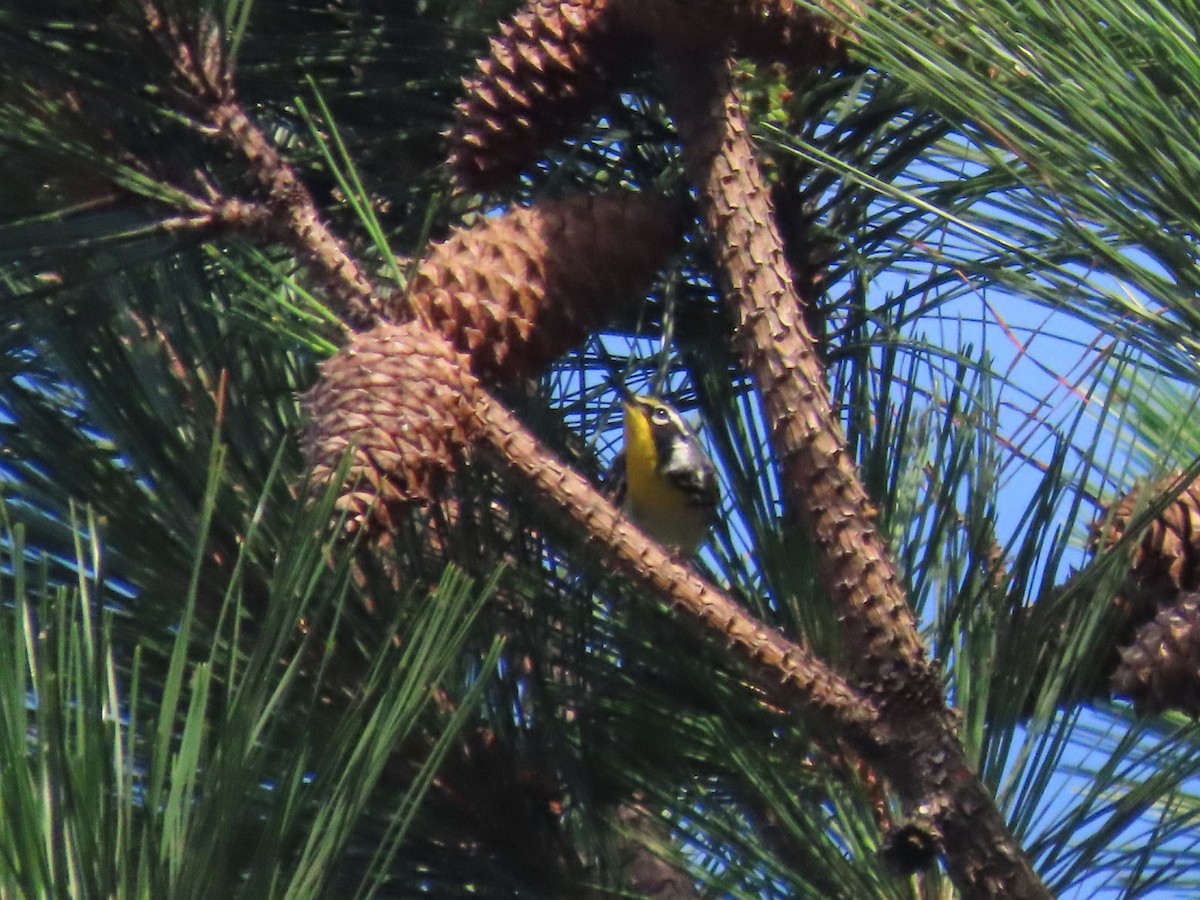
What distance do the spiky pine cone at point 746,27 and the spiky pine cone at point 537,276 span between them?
16 centimetres

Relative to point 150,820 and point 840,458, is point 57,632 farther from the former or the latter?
point 840,458

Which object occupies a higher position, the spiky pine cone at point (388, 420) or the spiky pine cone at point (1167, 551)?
the spiky pine cone at point (1167, 551)

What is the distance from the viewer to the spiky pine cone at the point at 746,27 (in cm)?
132

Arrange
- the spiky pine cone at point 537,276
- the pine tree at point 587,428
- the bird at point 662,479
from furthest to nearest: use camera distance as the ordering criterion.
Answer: the bird at point 662,479
the spiky pine cone at point 537,276
the pine tree at point 587,428

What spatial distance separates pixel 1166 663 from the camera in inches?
48.4

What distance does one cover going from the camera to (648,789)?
5.01ft

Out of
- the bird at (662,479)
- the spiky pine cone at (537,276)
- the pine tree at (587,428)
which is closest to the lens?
the pine tree at (587,428)

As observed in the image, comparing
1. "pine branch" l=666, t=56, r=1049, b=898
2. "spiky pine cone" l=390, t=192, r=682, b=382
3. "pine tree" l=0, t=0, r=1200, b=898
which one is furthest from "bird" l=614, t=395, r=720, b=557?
"pine branch" l=666, t=56, r=1049, b=898

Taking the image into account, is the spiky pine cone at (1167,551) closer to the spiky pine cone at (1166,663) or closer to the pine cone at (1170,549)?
the pine cone at (1170,549)

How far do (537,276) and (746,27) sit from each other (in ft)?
0.88

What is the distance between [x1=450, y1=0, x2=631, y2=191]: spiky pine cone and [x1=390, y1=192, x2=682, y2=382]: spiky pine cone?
6 centimetres

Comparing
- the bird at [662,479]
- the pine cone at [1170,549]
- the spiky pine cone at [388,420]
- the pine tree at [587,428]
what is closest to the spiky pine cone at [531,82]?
the pine tree at [587,428]

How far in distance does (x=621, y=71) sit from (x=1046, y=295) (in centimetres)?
47

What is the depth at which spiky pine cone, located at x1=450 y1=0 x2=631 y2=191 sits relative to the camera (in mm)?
1390
